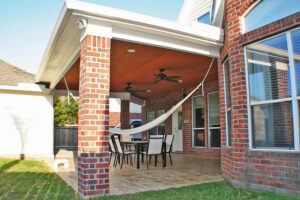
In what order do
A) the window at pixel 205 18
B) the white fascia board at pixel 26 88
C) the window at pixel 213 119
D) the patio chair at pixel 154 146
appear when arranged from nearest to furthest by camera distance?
the patio chair at pixel 154 146, the white fascia board at pixel 26 88, the window at pixel 213 119, the window at pixel 205 18

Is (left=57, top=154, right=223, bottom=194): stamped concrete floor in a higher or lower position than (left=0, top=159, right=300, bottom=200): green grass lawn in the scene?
lower

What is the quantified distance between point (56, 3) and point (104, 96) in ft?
20.6

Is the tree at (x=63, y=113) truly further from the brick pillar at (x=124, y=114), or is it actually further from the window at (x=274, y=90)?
the window at (x=274, y=90)

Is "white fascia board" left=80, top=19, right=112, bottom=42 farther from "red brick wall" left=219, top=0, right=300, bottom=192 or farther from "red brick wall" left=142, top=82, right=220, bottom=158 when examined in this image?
"red brick wall" left=142, top=82, right=220, bottom=158

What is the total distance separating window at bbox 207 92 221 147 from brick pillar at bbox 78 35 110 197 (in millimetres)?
5927

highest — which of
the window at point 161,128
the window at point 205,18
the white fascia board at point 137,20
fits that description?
the window at point 205,18

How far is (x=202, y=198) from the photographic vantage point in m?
3.53

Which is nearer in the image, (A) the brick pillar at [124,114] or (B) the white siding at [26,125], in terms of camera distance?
(B) the white siding at [26,125]

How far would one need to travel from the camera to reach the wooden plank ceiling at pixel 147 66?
5695 mm

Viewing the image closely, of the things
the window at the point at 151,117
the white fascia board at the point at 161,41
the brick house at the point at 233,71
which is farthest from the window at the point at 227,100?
the window at the point at 151,117

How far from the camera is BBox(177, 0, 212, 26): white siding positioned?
379 inches

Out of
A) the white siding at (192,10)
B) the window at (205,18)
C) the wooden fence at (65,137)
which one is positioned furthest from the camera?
the wooden fence at (65,137)

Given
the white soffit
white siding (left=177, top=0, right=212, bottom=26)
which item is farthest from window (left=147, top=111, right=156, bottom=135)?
the white soffit

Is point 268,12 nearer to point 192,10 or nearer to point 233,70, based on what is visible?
point 233,70
